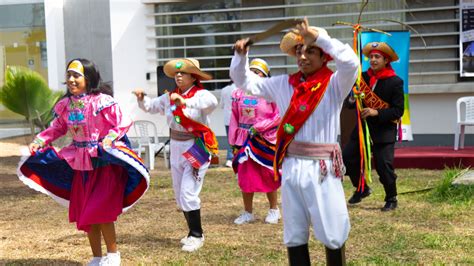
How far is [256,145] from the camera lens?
6816 mm

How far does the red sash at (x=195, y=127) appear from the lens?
5875 millimetres

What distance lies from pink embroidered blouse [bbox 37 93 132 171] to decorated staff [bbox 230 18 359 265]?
4.36 feet

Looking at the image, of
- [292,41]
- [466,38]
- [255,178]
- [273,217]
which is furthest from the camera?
[466,38]

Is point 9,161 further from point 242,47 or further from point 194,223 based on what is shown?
point 242,47

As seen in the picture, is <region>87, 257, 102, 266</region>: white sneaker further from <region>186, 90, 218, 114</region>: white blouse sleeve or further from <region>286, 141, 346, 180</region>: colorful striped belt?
<region>286, 141, 346, 180</region>: colorful striped belt

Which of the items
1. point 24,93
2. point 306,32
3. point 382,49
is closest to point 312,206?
point 306,32

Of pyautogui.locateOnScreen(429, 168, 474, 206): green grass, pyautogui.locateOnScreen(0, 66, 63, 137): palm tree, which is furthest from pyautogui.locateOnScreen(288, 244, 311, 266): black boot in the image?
pyautogui.locateOnScreen(0, 66, 63, 137): palm tree

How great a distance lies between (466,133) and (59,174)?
9.48 metres

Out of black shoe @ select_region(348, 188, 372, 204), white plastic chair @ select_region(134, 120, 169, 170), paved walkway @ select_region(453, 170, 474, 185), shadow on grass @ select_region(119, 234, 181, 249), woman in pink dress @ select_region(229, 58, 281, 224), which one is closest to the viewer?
shadow on grass @ select_region(119, 234, 181, 249)

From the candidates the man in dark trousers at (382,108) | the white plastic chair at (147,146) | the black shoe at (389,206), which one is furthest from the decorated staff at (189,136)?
the white plastic chair at (147,146)

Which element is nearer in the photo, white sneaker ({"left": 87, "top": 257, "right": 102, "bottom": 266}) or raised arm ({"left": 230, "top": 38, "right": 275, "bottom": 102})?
raised arm ({"left": 230, "top": 38, "right": 275, "bottom": 102})

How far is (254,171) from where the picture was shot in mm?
6816

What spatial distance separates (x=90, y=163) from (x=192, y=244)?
1.29 meters

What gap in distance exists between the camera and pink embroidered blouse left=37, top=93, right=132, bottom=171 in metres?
5.09
